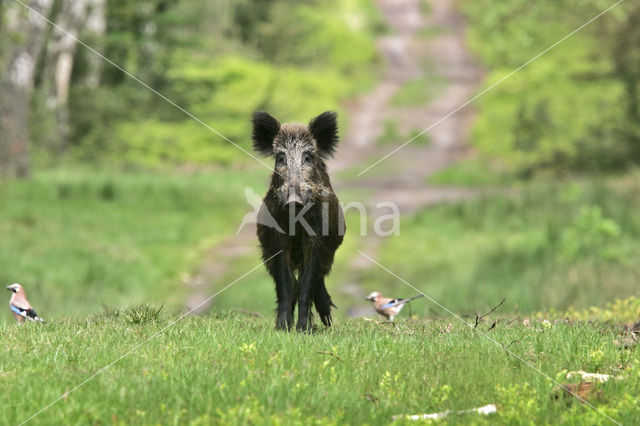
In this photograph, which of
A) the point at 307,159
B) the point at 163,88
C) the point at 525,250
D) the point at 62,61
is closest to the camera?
the point at 307,159

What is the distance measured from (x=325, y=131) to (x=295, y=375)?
10.2 ft

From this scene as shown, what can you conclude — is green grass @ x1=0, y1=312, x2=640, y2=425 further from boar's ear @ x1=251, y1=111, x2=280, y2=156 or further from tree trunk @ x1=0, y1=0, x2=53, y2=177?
tree trunk @ x1=0, y1=0, x2=53, y2=177

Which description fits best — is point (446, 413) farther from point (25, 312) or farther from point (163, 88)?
point (163, 88)

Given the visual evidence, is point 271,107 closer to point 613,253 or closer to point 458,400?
point 613,253

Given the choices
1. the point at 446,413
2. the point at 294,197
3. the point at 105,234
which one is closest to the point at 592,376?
the point at 446,413

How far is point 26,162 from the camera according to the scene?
64.1 feet

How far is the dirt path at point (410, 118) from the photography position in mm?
22453

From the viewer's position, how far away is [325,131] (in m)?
7.96

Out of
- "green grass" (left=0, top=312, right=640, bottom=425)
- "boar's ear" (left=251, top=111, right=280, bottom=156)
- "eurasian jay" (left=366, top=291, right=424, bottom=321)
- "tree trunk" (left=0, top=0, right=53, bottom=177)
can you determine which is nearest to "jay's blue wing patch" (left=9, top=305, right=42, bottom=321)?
"green grass" (left=0, top=312, right=640, bottom=425)

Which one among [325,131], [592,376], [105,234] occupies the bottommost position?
[592,376]

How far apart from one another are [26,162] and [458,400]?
16.6 m

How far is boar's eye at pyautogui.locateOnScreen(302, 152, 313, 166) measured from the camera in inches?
298

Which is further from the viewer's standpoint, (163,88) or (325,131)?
(163,88)

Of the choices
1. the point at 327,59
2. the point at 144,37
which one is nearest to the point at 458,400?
the point at 144,37
